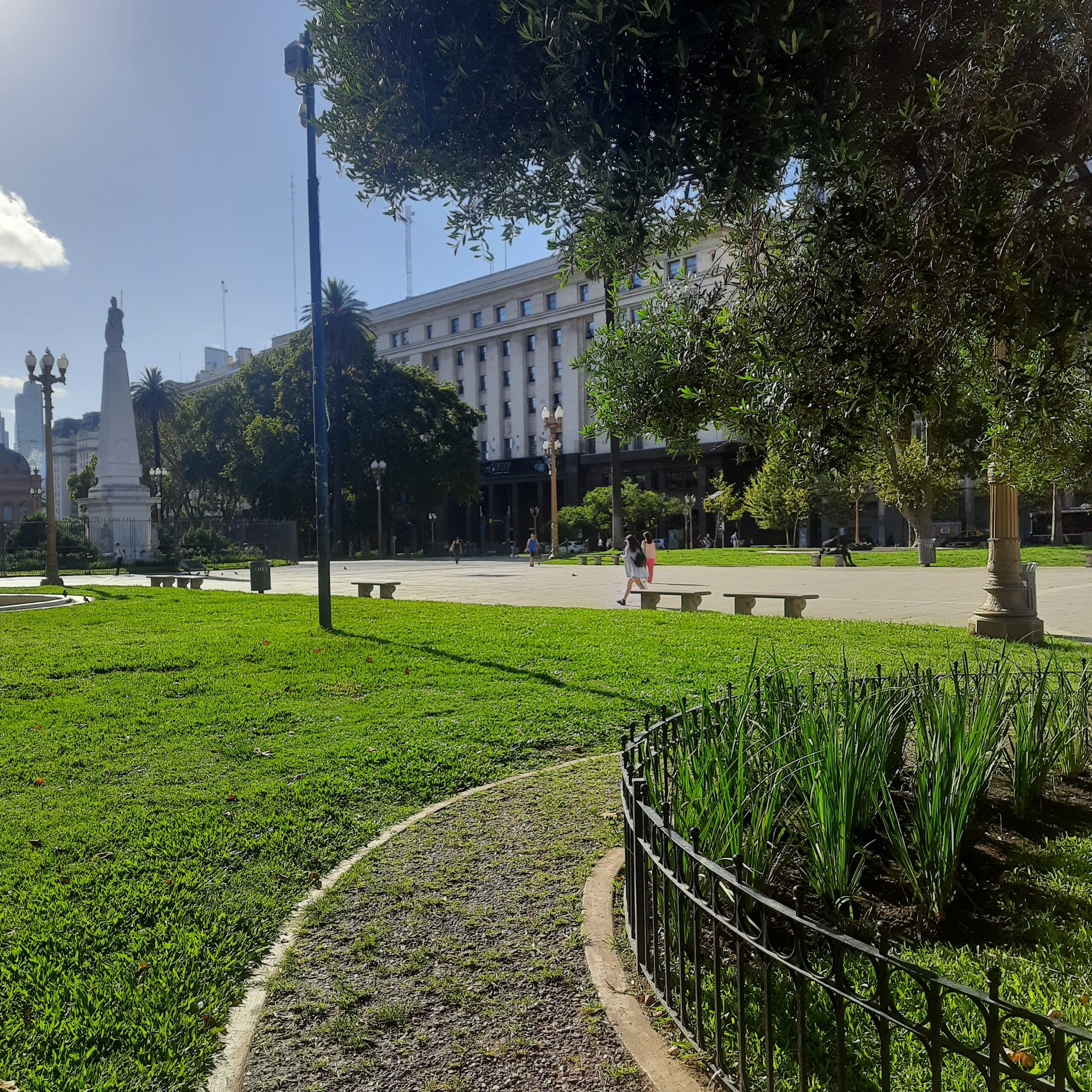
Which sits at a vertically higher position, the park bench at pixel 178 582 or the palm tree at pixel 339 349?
the palm tree at pixel 339 349

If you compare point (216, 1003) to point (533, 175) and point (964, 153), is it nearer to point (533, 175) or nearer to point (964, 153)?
point (533, 175)

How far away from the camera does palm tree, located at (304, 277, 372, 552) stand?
53.4 meters

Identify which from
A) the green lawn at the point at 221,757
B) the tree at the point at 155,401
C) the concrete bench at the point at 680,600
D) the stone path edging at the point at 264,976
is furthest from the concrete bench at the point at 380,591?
the tree at the point at 155,401

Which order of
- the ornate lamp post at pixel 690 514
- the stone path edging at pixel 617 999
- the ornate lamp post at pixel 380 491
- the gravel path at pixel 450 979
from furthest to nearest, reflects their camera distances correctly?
the ornate lamp post at pixel 690 514 < the ornate lamp post at pixel 380 491 < the gravel path at pixel 450 979 < the stone path edging at pixel 617 999

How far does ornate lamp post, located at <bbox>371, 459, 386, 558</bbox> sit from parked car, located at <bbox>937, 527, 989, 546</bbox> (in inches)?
1300

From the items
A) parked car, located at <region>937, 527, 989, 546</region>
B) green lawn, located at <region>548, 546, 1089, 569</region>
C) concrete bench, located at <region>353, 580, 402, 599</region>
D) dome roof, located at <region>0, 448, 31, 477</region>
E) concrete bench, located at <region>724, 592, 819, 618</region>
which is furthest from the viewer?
dome roof, located at <region>0, 448, 31, 477</region>

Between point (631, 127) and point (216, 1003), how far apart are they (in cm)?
368

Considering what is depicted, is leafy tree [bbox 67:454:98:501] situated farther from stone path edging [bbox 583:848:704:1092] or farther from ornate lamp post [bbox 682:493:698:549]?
stone path edging [bbox 583:848:704:1092]

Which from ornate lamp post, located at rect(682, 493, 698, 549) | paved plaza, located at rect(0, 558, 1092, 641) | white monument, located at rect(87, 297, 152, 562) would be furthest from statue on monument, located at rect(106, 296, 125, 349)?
ornate lamp post, located at rect(682, 493, 698, 549)

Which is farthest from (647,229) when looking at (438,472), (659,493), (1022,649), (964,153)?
(659,493)

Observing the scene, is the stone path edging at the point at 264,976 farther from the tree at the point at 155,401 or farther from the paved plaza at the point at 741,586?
the tree at the point at 155,401

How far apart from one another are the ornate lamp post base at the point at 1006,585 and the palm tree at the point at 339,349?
45.3m

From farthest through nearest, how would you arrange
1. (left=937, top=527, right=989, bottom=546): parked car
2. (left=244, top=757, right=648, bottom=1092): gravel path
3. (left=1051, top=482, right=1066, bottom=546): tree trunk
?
(left=937, top=527, right=989, bottom=546): parked car, (left=1051, top=482, right=1066, bottom=546): tree trunk, (left=244, top=757, right=648, bottom=1092): gravel path

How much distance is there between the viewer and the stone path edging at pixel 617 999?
8.26 ft
